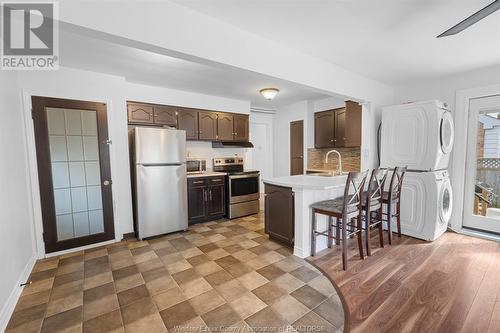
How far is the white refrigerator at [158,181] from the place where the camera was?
329 cm

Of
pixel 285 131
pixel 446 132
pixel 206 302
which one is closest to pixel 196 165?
pixel 285 131

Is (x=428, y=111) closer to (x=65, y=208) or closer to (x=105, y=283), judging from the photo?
(x=105, y=283)

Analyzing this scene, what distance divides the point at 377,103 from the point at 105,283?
438 cm

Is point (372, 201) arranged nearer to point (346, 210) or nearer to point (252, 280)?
point (346, 210)

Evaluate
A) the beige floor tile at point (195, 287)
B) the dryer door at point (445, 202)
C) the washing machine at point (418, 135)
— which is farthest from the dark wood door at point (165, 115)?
the dryer door at point (445, 202)

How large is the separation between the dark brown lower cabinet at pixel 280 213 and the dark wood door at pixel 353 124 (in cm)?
201

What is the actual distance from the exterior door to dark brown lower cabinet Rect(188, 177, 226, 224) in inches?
155

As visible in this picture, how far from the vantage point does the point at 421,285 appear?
2.16 m

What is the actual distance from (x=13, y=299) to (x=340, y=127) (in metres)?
4.95

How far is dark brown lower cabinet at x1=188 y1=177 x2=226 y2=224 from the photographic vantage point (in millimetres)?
3959

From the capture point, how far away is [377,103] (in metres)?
3.71

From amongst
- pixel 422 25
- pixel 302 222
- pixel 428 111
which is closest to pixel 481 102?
pixel 428 111

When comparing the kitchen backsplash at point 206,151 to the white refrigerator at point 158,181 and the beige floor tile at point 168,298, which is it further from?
the beige floor tile at point 168,298

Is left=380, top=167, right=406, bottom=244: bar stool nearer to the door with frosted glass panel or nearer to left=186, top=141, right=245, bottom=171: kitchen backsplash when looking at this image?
left=186, top=141, right=245, bottom=171: kitchen backsplash
